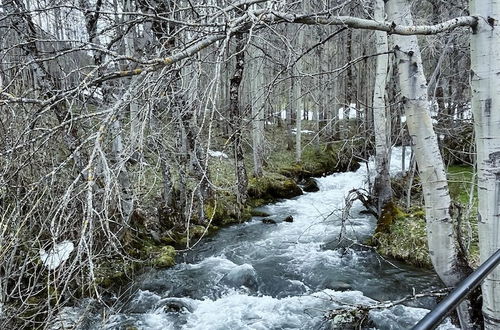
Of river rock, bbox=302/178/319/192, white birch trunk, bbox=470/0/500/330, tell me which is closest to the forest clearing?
white birch trunk, bbox=470/0/500/330

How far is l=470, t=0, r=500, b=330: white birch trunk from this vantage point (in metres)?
2.87

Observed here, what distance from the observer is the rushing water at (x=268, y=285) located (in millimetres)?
5965

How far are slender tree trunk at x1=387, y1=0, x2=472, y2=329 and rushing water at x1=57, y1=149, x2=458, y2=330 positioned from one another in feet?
5.03

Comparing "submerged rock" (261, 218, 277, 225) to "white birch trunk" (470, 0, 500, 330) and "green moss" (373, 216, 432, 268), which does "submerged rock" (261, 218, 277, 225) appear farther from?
"white birch trunk" (470, 0, 500, 330)

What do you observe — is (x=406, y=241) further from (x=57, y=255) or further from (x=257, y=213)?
(x=57, y=255)

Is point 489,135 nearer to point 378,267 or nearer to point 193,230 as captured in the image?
point 378,267

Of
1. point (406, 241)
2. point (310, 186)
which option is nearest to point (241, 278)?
point (406, 241)

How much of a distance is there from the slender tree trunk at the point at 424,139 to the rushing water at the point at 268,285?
1.53 metres

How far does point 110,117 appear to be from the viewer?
202 centimetres

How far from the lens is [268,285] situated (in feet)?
23.5

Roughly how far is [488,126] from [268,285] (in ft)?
16.9

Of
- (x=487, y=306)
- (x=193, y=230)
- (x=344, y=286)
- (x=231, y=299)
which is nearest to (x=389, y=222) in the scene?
(x=344, y=286)

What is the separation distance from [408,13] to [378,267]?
5.56 metres

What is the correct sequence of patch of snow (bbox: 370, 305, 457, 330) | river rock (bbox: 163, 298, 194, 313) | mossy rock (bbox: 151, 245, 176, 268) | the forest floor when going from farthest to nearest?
mossy rock (bbox: 151, 245, 176, 268) → the forest floor → river rock (bbox: 163, 298, 194, 313) → patch of snow (bbox: 370, 305, 457, 330)
